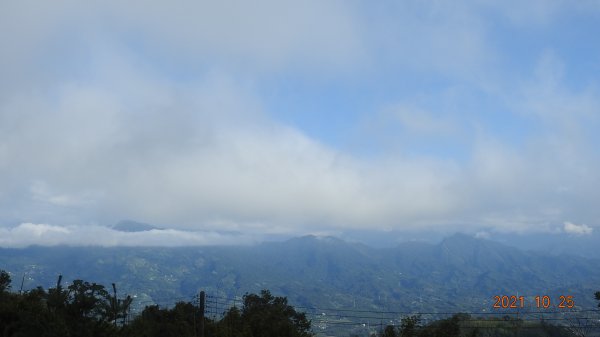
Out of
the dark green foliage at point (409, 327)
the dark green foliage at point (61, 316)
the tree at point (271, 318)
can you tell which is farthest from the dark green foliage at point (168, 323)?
the dark green foliage at point (409, 327)

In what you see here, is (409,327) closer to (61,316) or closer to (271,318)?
(271,318)

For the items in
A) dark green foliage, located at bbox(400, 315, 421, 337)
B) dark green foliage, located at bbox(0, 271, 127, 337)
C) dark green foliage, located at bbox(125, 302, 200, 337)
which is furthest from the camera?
dark green foliage, located at bbox(125, 302, 200, 337)

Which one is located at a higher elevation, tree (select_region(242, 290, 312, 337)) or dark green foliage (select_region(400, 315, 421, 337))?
dark green foliage (select_region(400, 315, 421, 337))

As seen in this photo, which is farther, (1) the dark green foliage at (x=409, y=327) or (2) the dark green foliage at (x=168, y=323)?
(2) the dark green foliage at (x=168, y=323)

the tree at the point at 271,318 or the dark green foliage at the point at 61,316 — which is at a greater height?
the dark green foliage at the point at 61,316

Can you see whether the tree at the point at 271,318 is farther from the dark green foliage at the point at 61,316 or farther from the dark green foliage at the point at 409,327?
the dark green foliage at the point at 61,316

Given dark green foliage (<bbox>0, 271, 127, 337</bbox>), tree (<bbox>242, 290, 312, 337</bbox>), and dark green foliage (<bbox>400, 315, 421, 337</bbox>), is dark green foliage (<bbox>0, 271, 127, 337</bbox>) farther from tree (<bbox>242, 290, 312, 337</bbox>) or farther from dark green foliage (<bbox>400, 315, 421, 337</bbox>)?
dark green foliage (<bbox>400, 315, 421, 337</bbox>)

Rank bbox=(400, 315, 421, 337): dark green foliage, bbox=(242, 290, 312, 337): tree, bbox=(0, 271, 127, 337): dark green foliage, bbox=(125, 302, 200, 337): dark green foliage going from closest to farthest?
bbox=(0, 271, 127, 337): dark green foliage
bbox=(400, 315, 421, 337): dark green foliage
bbox=(242, 290, 312, 337): tree
bbox=(125, 302, 200, 337): dark green foliage

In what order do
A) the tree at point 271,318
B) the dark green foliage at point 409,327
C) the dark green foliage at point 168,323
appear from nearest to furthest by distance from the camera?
the dark green foliage at point 409,327
the tree at point 271,318
the dark green foliage at point 168,323

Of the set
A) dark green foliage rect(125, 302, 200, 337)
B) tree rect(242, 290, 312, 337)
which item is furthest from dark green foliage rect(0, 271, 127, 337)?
tree rect(242, 290, 312, 337)

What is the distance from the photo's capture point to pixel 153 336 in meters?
66.8

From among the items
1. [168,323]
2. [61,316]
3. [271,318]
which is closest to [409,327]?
[271,318]

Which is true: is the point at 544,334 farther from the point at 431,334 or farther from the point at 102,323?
the point at 102,323

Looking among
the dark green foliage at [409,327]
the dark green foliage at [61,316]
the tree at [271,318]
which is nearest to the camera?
the dark green foliage at [61,316]
